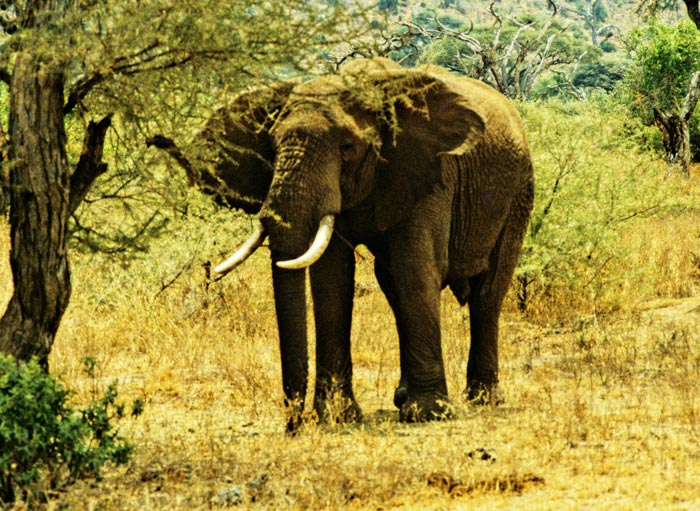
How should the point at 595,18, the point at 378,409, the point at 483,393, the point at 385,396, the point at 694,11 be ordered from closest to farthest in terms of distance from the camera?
the point at 378,409
the point at 483,393
the point at 385,396
the point at 694,11
the point at 595,18

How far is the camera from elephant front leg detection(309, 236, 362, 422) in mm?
A: 8328

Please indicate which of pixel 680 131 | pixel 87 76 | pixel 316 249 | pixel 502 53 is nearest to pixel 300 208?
pixel 316 249

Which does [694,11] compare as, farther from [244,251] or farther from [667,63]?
[667,63]

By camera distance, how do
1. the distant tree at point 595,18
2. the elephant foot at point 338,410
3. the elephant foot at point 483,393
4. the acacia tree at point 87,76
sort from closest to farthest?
1. the acacia tree at point 87,76
2. the elephant foot at point 338,410
3. the elephant foot at point 483,393
4. the distant tree at point 595,18

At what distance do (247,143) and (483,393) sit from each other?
114 inches

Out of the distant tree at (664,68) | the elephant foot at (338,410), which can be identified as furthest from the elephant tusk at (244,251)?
the distant tree at (664,68)

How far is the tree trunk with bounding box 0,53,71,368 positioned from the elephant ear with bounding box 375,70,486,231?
2370 millimetres

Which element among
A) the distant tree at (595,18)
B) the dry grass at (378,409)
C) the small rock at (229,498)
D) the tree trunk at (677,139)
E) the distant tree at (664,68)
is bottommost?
the small rock at (229,498)

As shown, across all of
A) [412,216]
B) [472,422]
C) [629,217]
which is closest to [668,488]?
[472,422]

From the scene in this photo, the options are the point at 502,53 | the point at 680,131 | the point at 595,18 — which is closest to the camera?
the point at 680,131

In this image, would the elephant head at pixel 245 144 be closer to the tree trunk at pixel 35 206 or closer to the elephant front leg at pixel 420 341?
the tree trunk at pixel 35 206

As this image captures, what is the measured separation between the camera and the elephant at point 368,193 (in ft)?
24.6

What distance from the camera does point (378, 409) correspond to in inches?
359

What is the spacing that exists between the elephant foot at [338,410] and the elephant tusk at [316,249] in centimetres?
107
